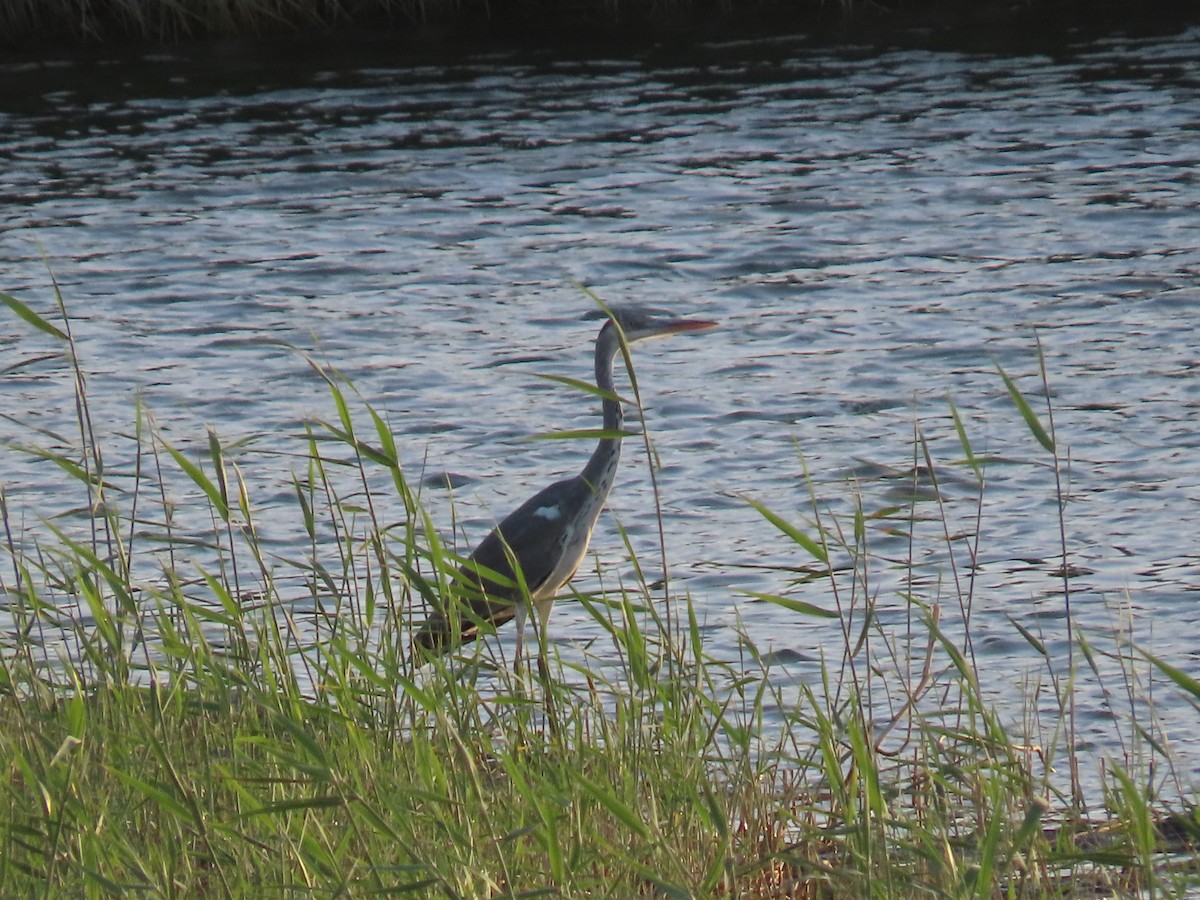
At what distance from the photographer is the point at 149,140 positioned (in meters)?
15.2

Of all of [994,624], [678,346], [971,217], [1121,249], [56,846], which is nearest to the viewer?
[56,846]

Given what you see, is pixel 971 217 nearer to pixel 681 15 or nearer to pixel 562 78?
pixel 562 78

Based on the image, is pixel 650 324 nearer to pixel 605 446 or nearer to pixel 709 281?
pixel 605 446

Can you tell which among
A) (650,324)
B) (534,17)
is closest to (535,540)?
(650,324)

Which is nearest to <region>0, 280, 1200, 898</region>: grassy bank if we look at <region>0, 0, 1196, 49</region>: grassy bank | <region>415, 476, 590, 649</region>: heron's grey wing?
<region>415, 476, 590, 649</region>: heron's grey wing

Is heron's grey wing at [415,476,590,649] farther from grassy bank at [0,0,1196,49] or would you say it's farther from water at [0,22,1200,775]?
grassy bank at [0,0,1196,49]

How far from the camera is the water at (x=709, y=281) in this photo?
7375 mm

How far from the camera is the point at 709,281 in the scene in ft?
37.0

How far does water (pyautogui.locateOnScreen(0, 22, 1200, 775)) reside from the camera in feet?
24.2

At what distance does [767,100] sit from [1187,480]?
8419 mm

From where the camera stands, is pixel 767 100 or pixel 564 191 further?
pixel 767 100

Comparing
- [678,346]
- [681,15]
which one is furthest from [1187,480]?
[681,15]

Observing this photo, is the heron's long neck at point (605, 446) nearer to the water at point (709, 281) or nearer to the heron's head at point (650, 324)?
the heron's head at point (650, 324)

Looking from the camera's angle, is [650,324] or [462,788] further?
[650,324]
